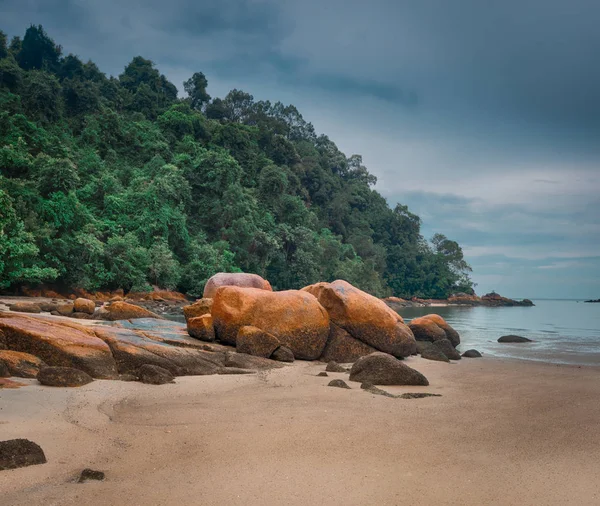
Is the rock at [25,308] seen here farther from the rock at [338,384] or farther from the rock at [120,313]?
the rock at [338,384]

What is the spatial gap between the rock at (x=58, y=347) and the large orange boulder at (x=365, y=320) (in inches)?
234

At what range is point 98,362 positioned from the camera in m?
7.32

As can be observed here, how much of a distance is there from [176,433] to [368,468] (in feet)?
6.80

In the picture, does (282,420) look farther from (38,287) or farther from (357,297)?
(38,287)

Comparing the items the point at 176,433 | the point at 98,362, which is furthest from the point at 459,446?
the point at 98,362

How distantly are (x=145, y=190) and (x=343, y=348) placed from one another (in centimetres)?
3204

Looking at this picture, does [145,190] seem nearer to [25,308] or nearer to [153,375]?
[25,308]

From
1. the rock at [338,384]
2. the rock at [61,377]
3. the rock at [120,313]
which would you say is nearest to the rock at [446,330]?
the rock at [338,384]

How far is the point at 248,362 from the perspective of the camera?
9.20 metres

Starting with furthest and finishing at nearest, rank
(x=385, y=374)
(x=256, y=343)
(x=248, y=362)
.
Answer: (x=256, y=343) < (x=248, y=362) < (x=385, y=374)

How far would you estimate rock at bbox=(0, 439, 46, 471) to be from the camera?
3461 mm

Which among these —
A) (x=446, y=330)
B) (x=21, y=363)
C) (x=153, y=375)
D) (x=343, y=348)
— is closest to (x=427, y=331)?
(x=446, y=330)

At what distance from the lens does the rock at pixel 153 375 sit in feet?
23.4

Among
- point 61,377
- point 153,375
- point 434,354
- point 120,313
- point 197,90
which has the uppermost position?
point 197,90
